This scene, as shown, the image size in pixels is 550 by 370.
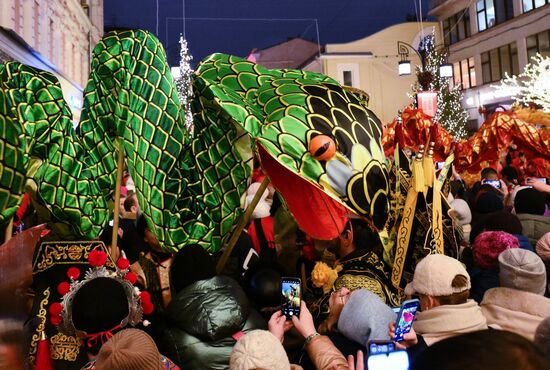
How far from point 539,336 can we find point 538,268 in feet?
4.23

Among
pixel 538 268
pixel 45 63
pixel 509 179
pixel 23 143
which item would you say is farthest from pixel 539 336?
pixel 45 63

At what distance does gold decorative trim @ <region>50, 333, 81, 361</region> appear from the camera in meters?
2.94

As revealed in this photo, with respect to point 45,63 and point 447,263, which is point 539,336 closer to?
point 447,263

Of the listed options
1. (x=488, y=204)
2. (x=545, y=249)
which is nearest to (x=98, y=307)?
(x=545, y=249)

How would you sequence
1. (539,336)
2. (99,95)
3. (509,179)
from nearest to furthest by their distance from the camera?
(539,336), (99,95), (509,179)

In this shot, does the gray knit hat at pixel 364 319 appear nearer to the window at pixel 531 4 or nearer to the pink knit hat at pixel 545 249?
the pink knit hat at pixel 545 249

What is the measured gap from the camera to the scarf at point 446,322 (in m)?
2.55

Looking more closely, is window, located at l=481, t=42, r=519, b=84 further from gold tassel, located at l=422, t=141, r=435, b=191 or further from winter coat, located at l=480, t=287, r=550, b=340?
winter coat, located at l=480, t=287, r=550, b=340

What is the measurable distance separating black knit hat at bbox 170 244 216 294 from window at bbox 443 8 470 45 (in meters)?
29.6

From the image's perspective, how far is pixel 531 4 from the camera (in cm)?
2477

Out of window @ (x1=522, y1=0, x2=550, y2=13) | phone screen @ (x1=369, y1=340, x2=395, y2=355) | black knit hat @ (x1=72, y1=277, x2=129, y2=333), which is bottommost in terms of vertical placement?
phone screen @ (x1=369, y1=340, x2=395, y2=355)

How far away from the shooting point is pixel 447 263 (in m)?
2.71

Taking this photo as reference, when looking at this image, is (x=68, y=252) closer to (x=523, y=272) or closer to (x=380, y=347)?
(x=380, y=347)

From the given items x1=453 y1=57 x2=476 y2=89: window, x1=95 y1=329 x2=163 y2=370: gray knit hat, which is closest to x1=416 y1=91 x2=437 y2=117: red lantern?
x1=95 y1=329 x2=163 y2=370: gray knit hat
